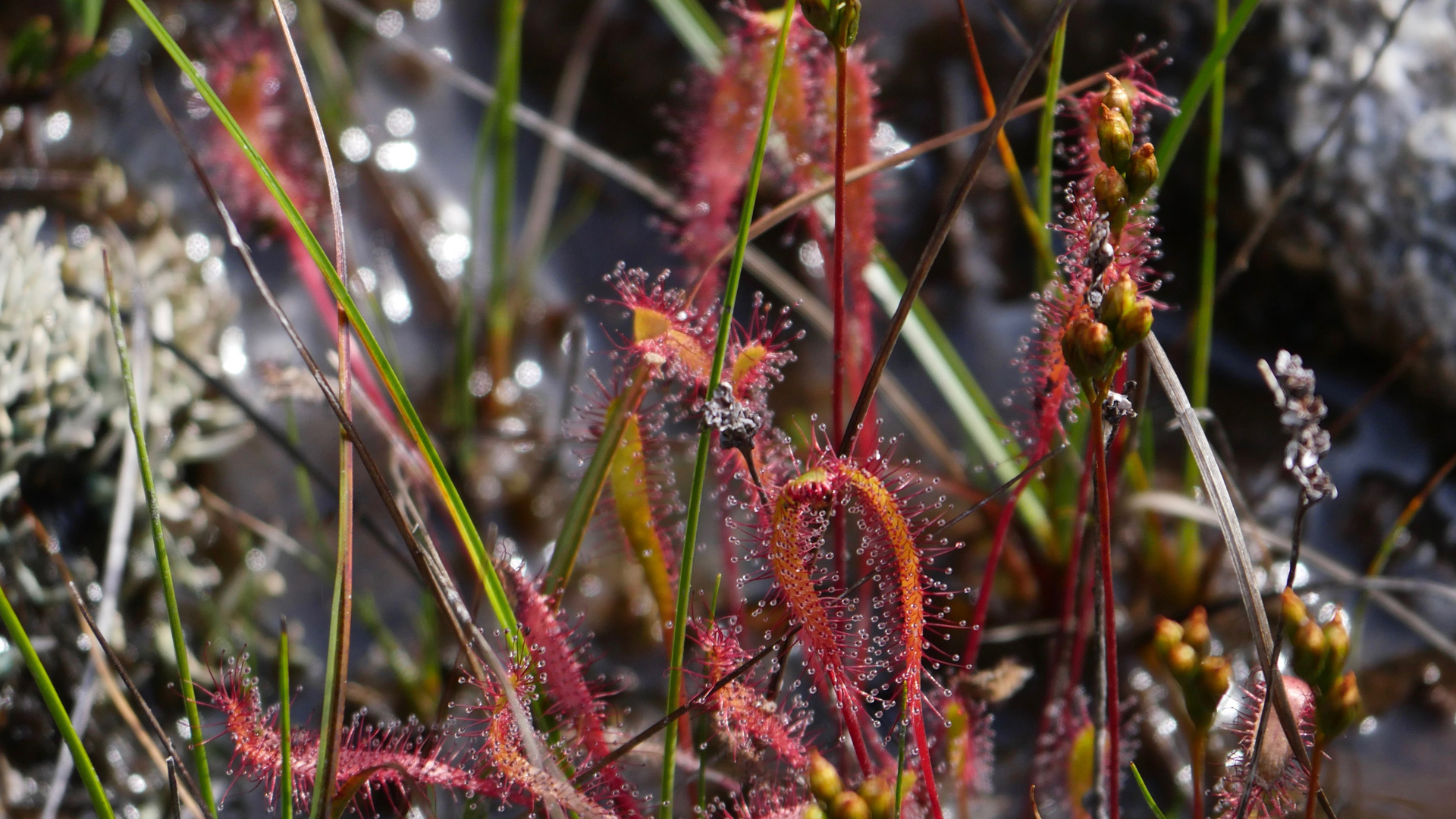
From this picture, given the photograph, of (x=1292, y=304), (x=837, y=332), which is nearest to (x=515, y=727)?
(x=837, y=332)

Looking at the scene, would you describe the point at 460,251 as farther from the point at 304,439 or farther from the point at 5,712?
the point at 5,712

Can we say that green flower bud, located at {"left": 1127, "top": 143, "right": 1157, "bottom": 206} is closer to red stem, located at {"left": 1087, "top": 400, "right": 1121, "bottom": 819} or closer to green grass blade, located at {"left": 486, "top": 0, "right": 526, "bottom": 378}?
red stem, located at {"left": 1087, "top": 400, "right": 1121, "bottom": 819}

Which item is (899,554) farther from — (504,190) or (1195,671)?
(504,190)

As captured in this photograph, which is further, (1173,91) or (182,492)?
(1173,91)

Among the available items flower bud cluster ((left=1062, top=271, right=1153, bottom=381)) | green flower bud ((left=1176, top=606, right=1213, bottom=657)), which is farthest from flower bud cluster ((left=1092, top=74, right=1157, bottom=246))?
green flower bud ((left=1176, top=606, right=1213, bottom=657))

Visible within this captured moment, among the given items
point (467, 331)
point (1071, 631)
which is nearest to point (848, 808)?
point (1071, 631)

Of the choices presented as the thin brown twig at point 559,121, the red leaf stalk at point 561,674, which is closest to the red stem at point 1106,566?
the red leaf stalk at point 561,674
